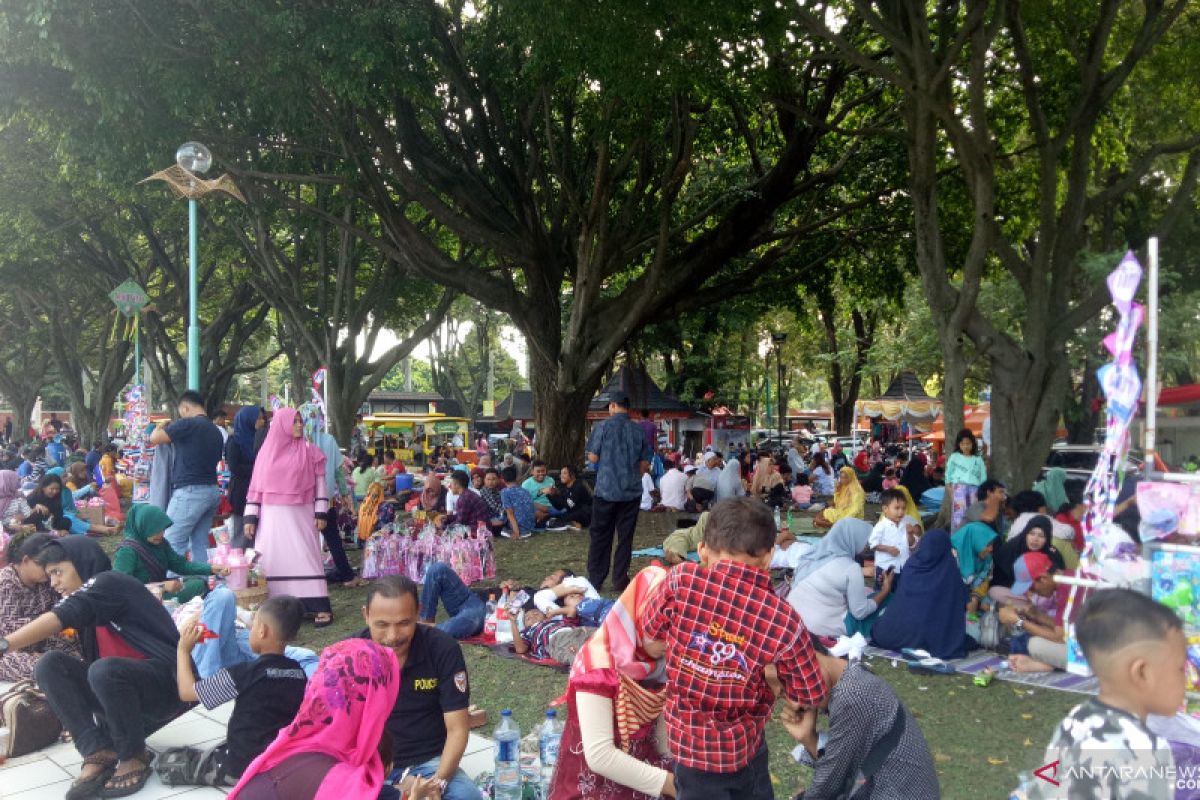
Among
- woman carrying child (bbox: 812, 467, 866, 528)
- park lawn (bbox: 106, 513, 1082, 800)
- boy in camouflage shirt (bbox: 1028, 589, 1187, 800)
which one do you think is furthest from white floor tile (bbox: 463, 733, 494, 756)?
woman carrying child (bbox: 812, 467, 866, 528)

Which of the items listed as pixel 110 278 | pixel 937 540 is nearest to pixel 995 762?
pixel 937 540

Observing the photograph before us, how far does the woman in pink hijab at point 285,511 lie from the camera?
7.58m

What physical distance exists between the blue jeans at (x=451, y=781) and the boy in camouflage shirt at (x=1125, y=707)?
2.12m

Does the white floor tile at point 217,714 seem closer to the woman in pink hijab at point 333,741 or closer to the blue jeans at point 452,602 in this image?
the blue jeans at point 452,602

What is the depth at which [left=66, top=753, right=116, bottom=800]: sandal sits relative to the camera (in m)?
4.39

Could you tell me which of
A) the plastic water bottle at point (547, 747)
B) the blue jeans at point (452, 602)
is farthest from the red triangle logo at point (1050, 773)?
the blue jeans at point (452, 602)

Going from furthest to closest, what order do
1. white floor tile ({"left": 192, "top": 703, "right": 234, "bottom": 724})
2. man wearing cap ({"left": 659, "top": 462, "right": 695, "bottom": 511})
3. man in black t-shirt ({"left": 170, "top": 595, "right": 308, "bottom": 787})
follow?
man wearing cap ({"left": 659, "top": 462, "right": 695, "bottom": 511}), white floor tile ({"left": 192, "top": 703, "right": 234, "bottom": 724}), man in black t-shirt ({"left": 170, "top": 595, "right": 308, "bottom": 787})

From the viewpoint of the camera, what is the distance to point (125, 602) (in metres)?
4.59

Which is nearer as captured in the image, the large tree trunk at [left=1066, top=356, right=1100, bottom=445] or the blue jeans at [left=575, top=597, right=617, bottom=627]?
the blue jeans at [left=575, top=597, right=617, bottom=627]

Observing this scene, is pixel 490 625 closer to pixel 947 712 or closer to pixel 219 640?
pixel 219 640

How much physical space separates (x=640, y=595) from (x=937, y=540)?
5026mm

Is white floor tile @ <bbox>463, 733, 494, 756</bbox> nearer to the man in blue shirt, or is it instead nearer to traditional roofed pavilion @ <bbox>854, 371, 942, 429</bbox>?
the man in blue shirt

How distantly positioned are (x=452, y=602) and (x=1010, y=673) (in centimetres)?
435

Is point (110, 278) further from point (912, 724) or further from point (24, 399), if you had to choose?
point (912, 724)
